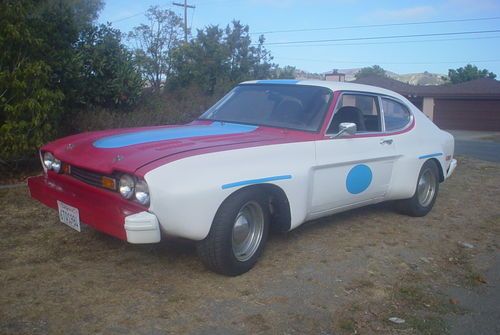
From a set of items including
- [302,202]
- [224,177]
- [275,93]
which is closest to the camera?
[224,177]

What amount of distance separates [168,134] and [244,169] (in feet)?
3.08

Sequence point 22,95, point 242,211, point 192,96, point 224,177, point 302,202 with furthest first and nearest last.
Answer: point 192,96 → point 22,95 → point 302,202 → point 242,211 → point 224,177

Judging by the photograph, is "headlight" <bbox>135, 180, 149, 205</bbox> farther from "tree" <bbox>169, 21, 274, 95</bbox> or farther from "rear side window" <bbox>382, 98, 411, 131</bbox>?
"tree" <bbox>169, 21, 274, 95</bbox>

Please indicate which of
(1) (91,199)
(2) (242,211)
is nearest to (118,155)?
(1) (91,199)

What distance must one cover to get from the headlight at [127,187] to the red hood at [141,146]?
0.25ft

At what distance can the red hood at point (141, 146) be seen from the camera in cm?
332

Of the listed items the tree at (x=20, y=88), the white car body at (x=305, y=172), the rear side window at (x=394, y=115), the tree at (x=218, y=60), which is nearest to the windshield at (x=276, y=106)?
the white car body at (x=305, y=172)

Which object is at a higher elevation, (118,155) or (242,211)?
(118,155)

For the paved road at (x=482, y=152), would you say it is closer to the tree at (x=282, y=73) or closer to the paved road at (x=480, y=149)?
the paved road at (x=480, y=149)

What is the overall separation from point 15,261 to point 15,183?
3292 mm

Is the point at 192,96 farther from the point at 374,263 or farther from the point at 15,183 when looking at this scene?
the point at 374,263

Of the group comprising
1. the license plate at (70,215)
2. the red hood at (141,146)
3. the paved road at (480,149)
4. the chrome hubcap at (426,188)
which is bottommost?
the paved road at (480,149)

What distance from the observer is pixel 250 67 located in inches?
594

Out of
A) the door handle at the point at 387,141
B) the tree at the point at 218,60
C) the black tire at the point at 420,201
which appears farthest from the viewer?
the tree at the point at 218,60
